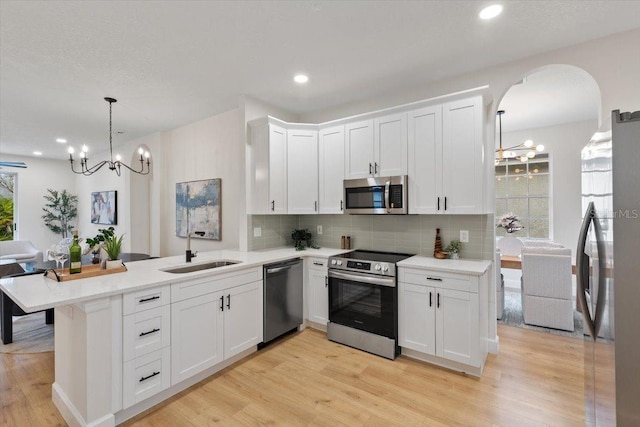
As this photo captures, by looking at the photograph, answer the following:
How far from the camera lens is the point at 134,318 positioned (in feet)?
6.52

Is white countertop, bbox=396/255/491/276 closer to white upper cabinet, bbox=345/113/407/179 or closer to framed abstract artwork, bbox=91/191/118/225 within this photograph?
white upper cabinet, bbox=345/113/407/179

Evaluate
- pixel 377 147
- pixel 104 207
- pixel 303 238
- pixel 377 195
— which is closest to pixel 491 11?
pixel 377 147

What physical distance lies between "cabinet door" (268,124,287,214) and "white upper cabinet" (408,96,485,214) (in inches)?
58.5

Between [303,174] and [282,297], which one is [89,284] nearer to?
[282,297]

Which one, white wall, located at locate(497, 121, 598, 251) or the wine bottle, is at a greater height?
white wall, located at locate(497, 121, 598, 251)

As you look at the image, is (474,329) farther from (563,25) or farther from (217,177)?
(217,177)

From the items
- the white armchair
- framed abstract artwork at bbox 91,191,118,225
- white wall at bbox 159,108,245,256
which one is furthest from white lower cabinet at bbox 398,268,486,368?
framed abstract artwork at bbox 91,191,118,225

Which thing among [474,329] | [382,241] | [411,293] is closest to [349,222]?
[382,241]

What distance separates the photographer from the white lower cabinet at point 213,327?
2.25m

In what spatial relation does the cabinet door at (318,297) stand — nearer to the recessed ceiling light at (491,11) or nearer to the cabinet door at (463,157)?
the cabinet door at (463,157)

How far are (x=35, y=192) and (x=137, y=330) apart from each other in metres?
7.81

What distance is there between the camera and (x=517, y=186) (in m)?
5.71

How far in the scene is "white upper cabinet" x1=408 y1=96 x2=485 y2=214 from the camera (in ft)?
8.76

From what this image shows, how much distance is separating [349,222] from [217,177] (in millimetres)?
2075
